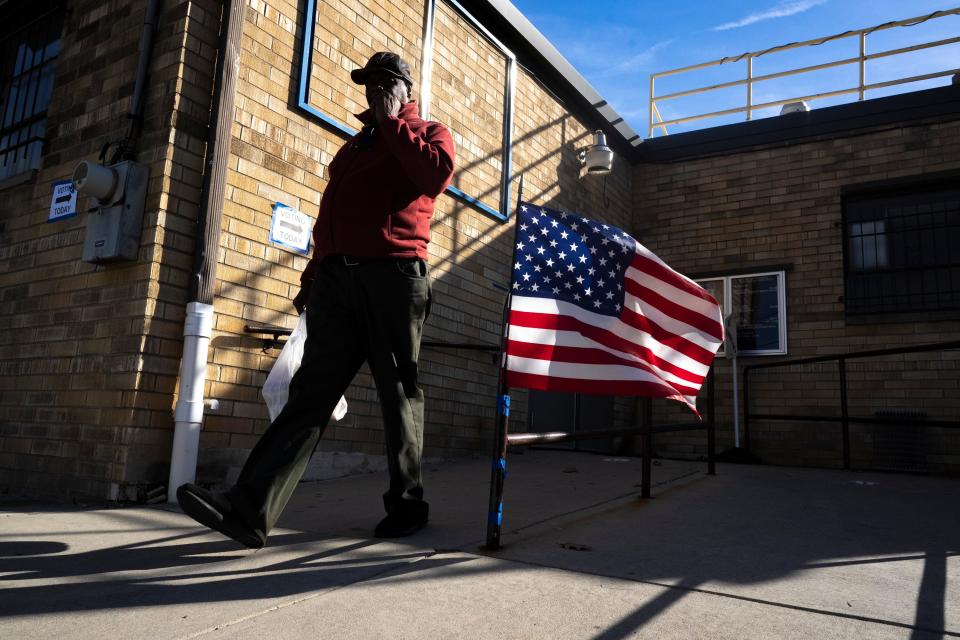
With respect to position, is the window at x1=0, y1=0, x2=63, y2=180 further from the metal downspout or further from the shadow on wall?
the shadow on wall

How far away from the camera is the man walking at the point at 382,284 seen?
8.61 ft

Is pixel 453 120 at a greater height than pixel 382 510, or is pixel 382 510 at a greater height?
pixel 453 120

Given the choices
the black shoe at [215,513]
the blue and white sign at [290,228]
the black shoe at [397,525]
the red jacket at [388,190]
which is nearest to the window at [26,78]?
the blue and white sign at [290,228]

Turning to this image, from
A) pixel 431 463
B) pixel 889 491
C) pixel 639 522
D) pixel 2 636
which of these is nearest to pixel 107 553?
pixel 2 636

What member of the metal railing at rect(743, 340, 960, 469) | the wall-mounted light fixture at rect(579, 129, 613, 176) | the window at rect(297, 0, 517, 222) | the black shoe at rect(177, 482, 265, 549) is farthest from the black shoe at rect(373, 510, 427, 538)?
the wall-mounted light fixture at rect(579, 129, 613, 176)

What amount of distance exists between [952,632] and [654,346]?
177 cm

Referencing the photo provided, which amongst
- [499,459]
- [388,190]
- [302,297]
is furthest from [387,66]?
[499,459]

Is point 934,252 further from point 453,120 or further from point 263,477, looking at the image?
point 263,477

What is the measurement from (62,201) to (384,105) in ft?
10.3

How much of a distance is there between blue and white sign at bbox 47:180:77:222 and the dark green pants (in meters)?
2.80

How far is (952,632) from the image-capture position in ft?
5.99

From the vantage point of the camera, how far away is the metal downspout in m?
3.85

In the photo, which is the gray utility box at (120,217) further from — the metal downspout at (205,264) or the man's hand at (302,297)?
the man's hand at (302,297)

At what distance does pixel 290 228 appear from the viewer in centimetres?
477
